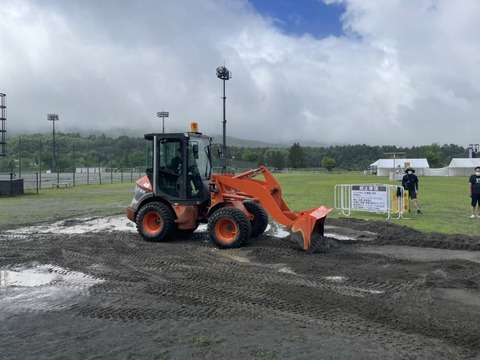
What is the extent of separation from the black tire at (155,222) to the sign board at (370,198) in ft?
26.3

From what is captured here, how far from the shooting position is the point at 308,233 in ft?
27.2

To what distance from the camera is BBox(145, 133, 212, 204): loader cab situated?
975 centimetres

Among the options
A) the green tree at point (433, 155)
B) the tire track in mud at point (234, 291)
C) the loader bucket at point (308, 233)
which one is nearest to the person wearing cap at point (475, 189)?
the loader bucket at point (308, 233)

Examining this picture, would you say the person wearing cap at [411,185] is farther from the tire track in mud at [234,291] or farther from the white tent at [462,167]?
the white tent at [462,167]

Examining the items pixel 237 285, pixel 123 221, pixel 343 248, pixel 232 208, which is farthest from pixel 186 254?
pixel 123 221

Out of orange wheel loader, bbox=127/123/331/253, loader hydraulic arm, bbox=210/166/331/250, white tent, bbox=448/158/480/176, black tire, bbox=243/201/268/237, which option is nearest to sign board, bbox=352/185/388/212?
orange wheel loader, bbox=127/123/331/253

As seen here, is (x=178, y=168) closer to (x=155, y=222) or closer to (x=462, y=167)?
(x=155, y=222)

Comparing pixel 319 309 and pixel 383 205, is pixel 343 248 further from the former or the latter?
pixel 383 205

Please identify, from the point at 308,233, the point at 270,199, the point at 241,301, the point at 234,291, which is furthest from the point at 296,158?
the point at 241,301

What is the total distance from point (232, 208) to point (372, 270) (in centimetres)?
310

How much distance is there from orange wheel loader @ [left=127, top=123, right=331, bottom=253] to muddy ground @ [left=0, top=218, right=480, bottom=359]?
61 cm

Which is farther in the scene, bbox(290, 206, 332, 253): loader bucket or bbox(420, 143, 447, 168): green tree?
bbox(420, 143, 447, 168): green tree

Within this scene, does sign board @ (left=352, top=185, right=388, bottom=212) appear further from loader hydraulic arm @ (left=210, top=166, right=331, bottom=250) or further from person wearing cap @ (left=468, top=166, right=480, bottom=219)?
loader hydraulic arm @ (left=210, top=166, right=331, bottom=250)

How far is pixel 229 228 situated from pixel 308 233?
1706mm
